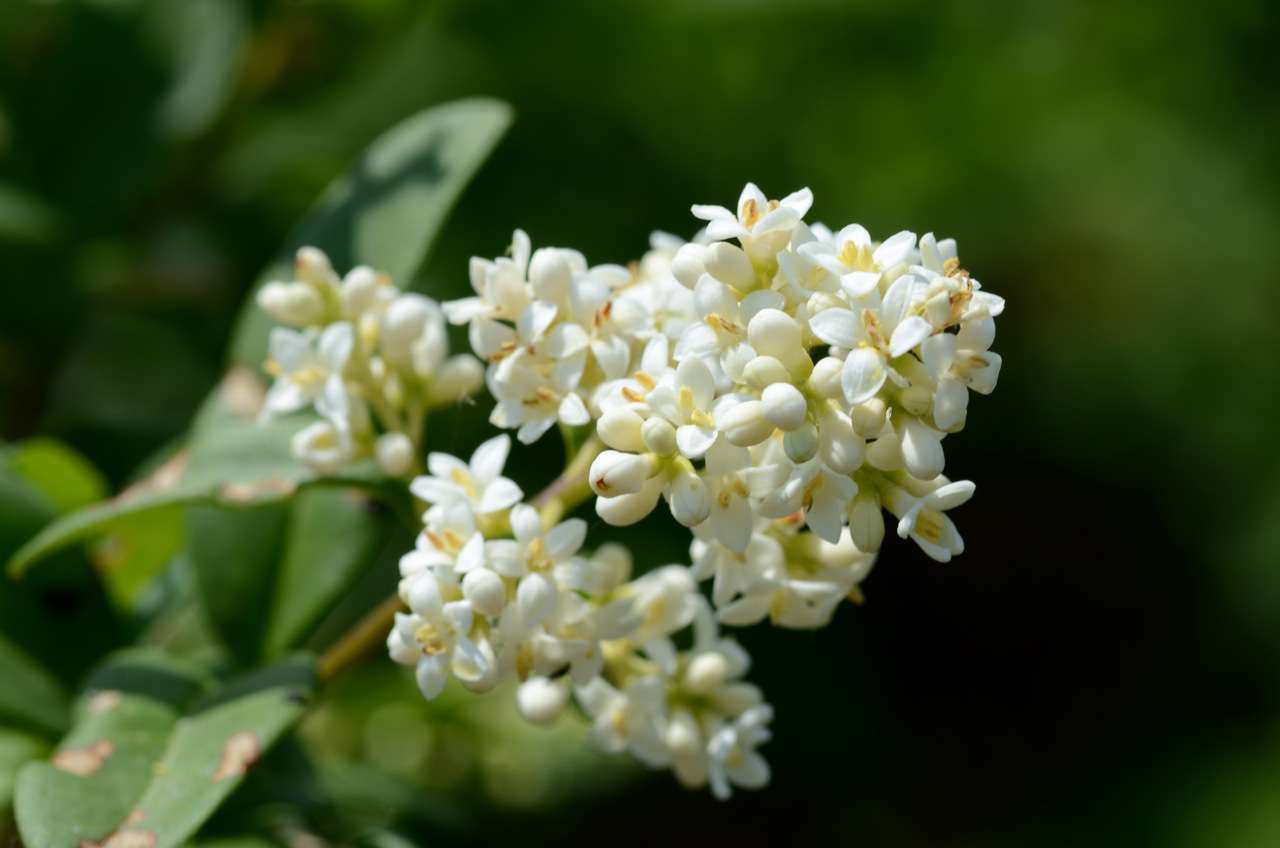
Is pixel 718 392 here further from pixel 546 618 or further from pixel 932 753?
pixel 932 753

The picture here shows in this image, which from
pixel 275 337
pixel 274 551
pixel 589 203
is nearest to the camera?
pixel 275 337

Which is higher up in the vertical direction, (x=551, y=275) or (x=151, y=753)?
(x=551, y=275)

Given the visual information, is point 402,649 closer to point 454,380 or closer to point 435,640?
point 435,640

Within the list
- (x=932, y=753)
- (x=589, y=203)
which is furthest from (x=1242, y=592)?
(x=589, y=203)

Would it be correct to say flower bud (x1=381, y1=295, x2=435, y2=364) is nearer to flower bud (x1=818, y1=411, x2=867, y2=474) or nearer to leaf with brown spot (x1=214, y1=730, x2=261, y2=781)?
leaf with brown spot (x1=214, y1=730, x2=261, y2=781)

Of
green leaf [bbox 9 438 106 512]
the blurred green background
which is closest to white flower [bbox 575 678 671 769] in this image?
green leaf [bbox 9 438 106 512]

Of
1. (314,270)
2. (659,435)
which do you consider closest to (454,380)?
(314,270)
